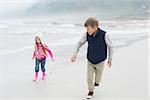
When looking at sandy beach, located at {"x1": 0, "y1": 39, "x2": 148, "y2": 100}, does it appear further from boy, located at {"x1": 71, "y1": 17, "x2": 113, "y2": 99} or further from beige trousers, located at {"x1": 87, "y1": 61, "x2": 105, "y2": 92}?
boy, located at {"x1": 71, "y1": 17, "x2": 113, "y2": 99}

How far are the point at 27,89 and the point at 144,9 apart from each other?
98.2ft

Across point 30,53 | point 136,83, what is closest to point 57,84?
point 136,83

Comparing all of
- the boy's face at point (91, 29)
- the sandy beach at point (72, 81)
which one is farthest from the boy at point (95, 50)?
the sandy beach at point (72, 81)

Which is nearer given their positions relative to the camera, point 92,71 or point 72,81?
point 92,71

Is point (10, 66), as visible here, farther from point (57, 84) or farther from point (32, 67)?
point (57, 84)

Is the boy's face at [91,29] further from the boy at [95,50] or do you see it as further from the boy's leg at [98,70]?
the boy's leg at [98,70]

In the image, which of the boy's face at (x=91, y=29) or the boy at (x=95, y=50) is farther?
the boy at (x=95, y=50)

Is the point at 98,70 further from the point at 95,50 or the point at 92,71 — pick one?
the point at 95,50

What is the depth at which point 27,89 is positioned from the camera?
6762mm

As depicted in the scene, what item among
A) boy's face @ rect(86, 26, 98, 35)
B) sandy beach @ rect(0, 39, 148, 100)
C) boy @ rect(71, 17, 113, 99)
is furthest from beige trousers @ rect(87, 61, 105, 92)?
boy's face @ rect(86, 26, 98, 35)

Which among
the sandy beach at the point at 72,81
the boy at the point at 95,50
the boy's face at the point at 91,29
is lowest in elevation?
the sandy beach at the point at 72,81

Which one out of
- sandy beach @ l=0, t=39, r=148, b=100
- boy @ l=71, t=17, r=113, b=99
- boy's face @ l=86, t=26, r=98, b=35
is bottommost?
sandy beach @ l=0, t=39, r=148, b=100

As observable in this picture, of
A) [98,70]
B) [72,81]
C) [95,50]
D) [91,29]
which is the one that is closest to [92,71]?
[98,70]

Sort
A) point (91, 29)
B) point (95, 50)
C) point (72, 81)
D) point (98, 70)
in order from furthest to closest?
point (72, 81)
point (98, 70)
point (95, 50)
point (91, 29)
